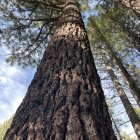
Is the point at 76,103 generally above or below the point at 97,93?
below

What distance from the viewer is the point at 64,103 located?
199 cm

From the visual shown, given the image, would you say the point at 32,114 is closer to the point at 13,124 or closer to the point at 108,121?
the point at 13,124

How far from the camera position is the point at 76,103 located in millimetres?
2008

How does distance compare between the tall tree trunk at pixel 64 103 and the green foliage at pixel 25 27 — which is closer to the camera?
the tall tree trunk at pixel 64 103

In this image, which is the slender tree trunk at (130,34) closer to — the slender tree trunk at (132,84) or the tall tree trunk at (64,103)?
the slender tree trunk at (132,84)

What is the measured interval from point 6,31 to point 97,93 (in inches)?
227

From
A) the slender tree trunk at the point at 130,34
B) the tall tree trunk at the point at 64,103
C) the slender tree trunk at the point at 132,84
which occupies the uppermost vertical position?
the slender tree trunk at the point at 130,34

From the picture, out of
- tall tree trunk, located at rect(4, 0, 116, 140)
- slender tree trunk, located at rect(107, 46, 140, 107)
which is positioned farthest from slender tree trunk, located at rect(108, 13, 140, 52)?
tall tree trunk, located at rect(4, 0, 116, 140)

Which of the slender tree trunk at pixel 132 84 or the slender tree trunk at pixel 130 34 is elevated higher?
the slender tree trunk at pixel 130 34

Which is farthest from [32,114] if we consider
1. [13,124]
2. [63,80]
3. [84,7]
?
[84,7]

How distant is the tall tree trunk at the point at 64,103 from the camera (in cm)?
173

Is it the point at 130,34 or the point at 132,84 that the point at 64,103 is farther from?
the point at 130,34

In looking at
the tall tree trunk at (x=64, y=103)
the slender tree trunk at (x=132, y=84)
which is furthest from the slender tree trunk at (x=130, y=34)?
the tall tree trunk at (x=64, y=103)

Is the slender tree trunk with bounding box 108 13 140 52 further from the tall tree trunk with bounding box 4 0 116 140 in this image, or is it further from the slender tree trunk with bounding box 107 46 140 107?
the tall tree trunk with bounding box 4 0 116 140
